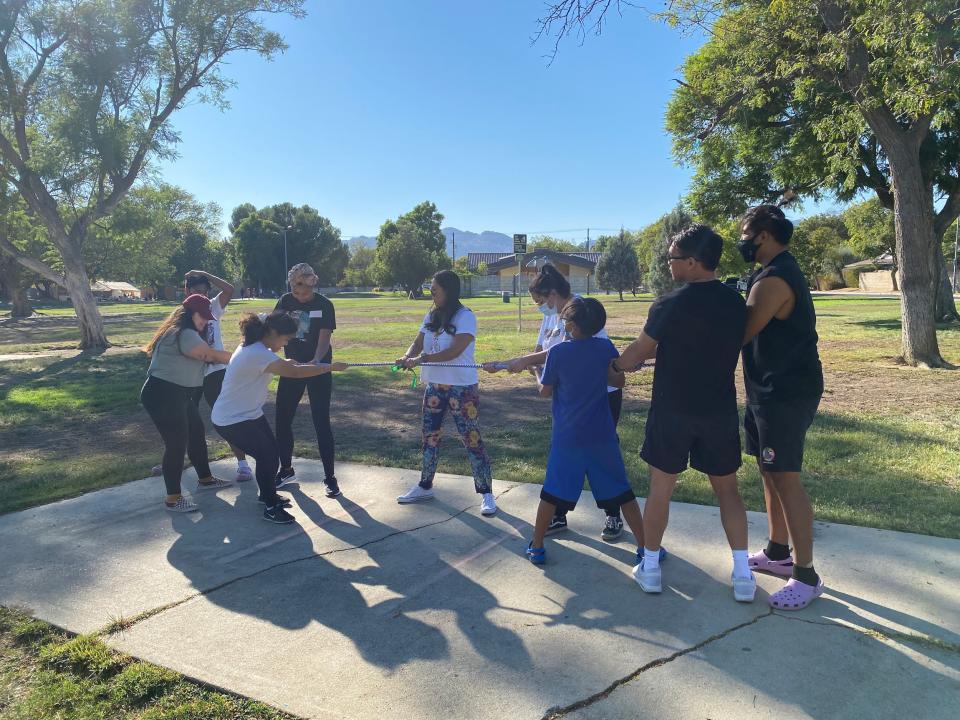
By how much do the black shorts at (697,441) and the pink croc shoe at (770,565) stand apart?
754 millimetres

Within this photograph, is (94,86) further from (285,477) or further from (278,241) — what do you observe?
(278,241)

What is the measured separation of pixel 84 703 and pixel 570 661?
1.98 meters

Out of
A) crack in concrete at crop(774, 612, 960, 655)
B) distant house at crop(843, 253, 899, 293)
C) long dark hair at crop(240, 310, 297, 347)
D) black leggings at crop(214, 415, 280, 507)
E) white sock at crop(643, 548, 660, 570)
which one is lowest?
crack in concrete at crop(774, 612, 960, 655)

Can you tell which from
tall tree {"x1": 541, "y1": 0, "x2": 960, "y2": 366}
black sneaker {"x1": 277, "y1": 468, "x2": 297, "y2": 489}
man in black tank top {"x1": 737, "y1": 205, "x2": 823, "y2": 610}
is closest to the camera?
man in black tank top {"x1": 737, "y1": 205, "x2": 823, "y2": 610}

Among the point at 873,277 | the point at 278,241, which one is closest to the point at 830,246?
the point at 873,277

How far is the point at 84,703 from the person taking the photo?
2535 mm

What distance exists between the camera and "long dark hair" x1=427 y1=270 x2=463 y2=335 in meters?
4.55

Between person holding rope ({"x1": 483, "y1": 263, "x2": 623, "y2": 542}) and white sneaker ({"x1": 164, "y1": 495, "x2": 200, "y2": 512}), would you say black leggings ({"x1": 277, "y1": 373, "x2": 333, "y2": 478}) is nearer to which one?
white sneaker ({"x1": 164, "y1": 495, "x2": 200, "y2": 512})

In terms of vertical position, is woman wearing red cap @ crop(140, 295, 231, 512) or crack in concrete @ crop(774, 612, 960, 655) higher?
woman wearing red cap @ crop(140, 295, 231, 512)

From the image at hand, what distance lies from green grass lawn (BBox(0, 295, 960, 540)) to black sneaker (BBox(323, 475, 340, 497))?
3.21ft

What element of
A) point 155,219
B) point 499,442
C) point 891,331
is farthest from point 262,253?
point 499,442

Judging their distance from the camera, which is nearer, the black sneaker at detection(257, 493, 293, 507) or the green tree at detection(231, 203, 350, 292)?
the black sneaker at detection(257, 493, 293, 507)

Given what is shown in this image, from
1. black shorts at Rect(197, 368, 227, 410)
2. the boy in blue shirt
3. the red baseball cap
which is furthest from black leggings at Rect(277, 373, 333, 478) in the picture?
the boy in blue shirt

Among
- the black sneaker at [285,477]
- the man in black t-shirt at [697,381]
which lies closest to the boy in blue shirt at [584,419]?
the man in black t-shirt at [697,381]
